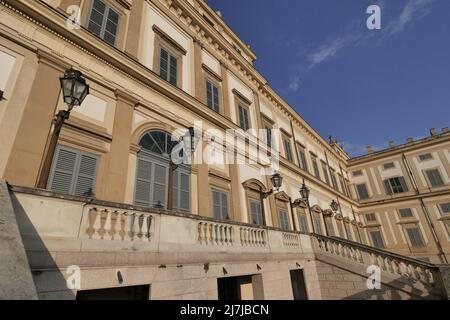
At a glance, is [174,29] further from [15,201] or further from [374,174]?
[374,174]

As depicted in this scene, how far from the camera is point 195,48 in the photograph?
1258 cm

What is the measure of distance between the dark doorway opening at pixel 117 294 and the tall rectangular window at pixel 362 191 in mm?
32422

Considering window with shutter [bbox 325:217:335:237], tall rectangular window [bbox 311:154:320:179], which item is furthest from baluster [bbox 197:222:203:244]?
tall rectangular window [bbox 311:154:320:179]

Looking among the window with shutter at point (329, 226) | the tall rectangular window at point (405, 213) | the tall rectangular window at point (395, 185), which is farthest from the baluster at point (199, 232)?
the tall rectangular window at point (395, 185)

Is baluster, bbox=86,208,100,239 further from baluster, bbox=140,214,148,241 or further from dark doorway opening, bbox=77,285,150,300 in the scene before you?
dark doorway opening, bbox=77,285,150,300

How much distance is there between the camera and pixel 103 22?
28.3 feet

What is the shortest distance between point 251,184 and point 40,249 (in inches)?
383

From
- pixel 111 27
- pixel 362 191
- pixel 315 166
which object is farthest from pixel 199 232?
pixel 362 191

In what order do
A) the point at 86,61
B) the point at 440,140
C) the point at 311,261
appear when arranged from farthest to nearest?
the point at 440,140 < the point at 311,261 < the point at 86,61

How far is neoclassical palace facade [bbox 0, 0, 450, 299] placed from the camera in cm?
448

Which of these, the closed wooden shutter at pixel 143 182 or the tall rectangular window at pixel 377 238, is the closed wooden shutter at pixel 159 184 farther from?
the tall rectangular window at pixel 377 238

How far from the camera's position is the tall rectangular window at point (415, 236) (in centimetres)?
2598

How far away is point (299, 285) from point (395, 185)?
27.1 meters

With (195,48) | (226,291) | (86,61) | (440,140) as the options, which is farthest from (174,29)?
(440,140)
